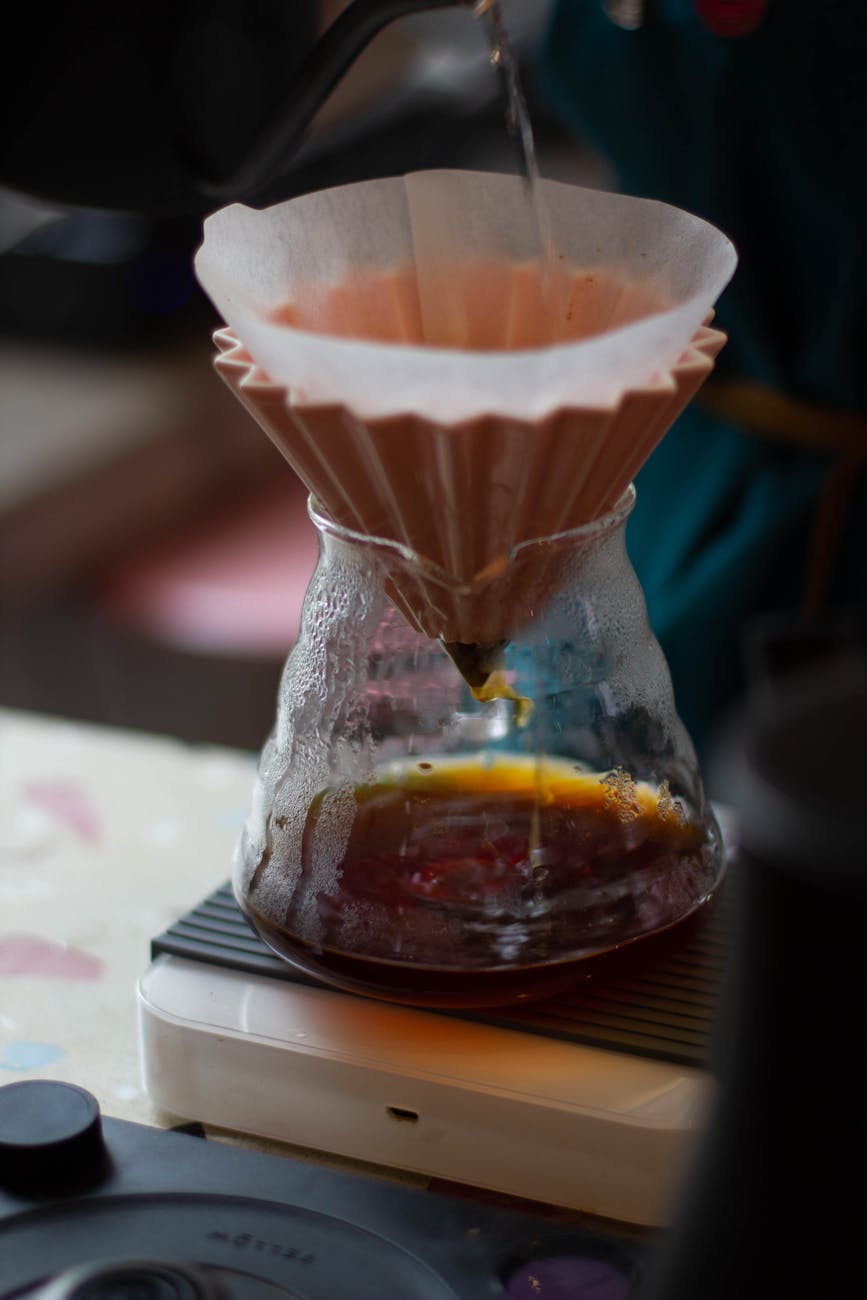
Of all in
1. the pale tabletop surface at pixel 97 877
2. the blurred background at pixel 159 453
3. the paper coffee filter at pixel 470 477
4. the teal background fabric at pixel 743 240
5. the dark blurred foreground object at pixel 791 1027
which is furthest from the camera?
the blurred background at pixel 159 453

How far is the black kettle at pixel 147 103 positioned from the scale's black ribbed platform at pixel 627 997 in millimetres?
283

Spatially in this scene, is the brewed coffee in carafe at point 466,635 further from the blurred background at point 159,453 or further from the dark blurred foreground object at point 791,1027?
the blurred background at point 159,453

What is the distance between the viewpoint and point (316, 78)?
0.51m

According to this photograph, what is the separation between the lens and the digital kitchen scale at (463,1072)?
1.47 feet

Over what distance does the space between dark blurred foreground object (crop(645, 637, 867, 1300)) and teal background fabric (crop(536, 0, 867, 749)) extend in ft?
1.92

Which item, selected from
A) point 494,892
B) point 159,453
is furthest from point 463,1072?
point 159,453

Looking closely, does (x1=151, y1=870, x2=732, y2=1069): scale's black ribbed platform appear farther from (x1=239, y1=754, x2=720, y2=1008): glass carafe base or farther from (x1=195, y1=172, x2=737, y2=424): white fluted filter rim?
(x1=195, y1=172, x2=737, y2=424): white fluted filter rim

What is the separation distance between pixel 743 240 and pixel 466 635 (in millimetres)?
501

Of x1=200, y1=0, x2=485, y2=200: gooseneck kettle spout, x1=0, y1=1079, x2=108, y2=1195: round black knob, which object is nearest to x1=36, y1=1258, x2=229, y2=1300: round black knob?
x1=0, y1=1079, x2=108, y2=1195: round black knob

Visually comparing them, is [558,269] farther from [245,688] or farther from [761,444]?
[245,688]

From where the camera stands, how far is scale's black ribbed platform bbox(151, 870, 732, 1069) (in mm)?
467

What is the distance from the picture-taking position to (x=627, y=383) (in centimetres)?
42

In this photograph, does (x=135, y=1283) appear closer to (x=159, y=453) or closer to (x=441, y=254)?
(x=441, y=254)

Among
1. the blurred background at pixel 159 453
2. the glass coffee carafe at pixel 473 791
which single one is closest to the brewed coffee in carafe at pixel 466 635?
the glass coffee carafe at pixel 473 791
